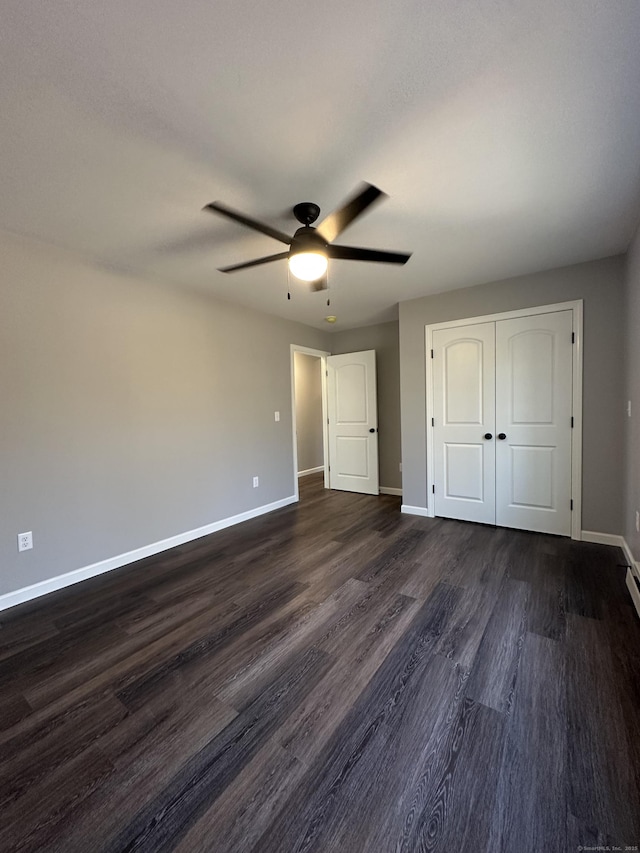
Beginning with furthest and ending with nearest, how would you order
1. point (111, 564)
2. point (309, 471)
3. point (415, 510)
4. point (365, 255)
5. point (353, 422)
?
point (309, 471), point (353, 422), point (415, 510), point (111, 564), point (365, 255)

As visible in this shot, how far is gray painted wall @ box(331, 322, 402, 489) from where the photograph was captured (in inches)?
189

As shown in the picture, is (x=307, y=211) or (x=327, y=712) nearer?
(x=327, y=712)

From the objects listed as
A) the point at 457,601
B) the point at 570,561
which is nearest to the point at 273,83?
the point at 457,601

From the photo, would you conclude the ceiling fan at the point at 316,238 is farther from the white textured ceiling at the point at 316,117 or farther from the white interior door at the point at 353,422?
the white interior door at the point at 353,422

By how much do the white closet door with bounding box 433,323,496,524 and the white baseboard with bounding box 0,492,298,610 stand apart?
2.26 meters

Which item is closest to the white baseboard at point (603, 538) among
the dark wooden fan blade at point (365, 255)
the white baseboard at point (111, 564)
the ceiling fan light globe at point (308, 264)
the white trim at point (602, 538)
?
the white trim at point (602, 538)

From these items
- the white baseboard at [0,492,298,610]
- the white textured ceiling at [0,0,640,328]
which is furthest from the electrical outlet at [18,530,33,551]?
the white textured ceiling at [0,0,640,328]

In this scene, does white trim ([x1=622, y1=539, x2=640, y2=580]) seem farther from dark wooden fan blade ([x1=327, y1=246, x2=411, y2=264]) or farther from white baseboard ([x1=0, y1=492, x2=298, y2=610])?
white baseboard ([x1=0, y1=492, x2=298, y2=610])

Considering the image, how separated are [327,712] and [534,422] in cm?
295

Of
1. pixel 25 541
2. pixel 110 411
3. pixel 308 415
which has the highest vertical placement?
pixel 110 411

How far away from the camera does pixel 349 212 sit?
Result: 5.39ft

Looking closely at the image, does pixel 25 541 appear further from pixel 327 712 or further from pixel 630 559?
pixel 630 559

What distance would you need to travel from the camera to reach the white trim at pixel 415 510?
3854mm

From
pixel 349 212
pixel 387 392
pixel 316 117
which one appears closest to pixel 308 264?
pixel 349 212
